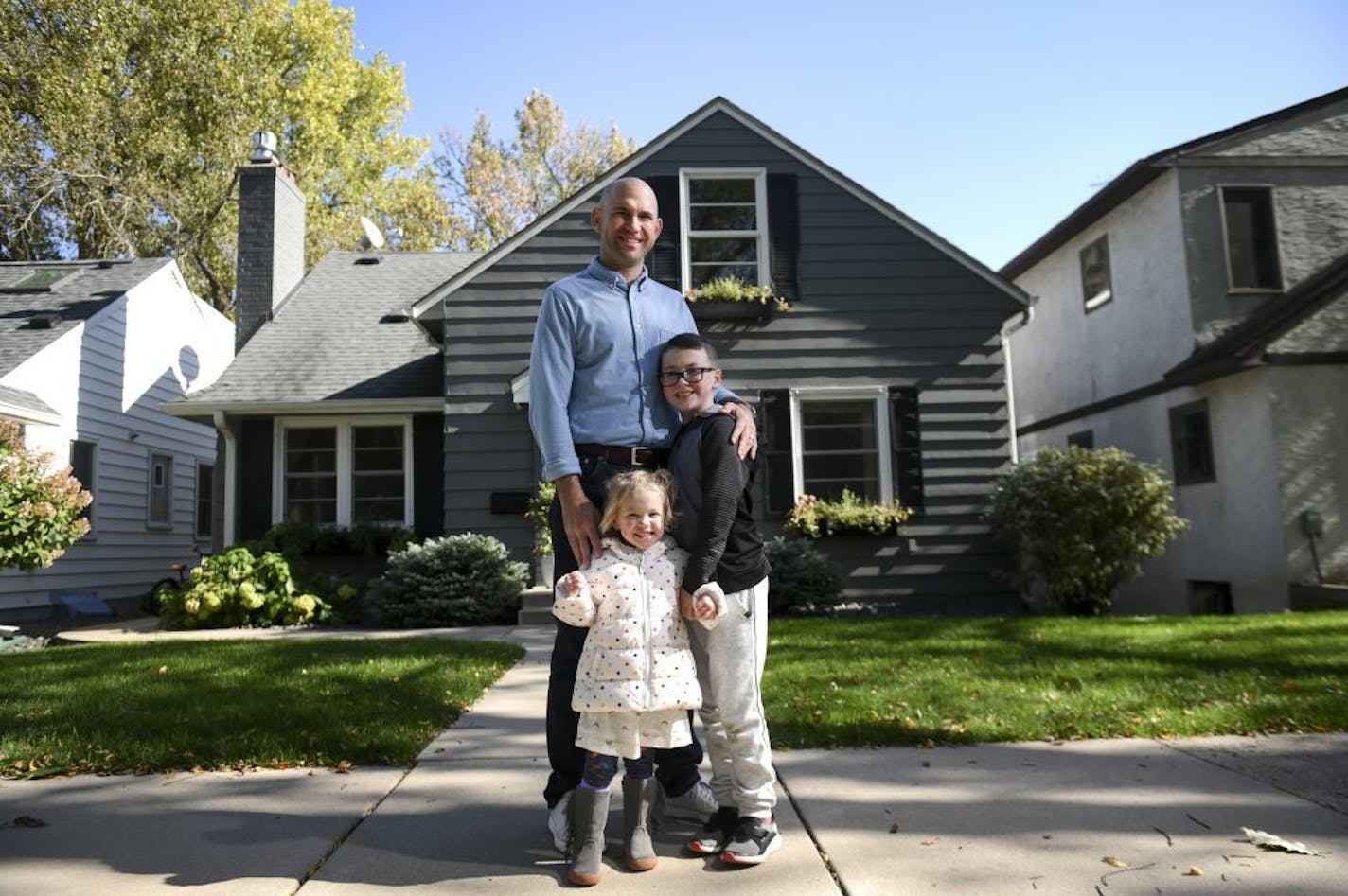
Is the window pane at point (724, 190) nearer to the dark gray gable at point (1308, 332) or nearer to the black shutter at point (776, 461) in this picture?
the black shutter at point (776, 461)

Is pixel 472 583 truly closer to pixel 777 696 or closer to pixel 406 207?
pixel 777 696

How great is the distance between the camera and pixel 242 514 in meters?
11.1

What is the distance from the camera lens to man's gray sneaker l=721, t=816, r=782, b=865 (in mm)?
2428

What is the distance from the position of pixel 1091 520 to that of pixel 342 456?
8.47 metres

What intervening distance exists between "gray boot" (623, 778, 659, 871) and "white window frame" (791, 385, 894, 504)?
7903mm

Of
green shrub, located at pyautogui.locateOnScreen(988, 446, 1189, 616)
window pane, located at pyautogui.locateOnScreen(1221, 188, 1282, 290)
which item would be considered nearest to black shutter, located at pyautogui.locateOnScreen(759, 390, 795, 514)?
green shrub, located at pyautogui.locateOnScreen(988, 446, 1189, 616)

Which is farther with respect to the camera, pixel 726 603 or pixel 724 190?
pixel 724 190

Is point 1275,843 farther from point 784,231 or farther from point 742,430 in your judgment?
point 784,231

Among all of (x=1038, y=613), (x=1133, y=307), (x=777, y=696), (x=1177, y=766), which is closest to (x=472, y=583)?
(x=777, y=696)

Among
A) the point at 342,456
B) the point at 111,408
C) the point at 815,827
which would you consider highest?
the point at 111,408

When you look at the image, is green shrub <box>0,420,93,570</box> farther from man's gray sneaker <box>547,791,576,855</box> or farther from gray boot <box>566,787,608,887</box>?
gray boot <box>566,787,608,887</box>

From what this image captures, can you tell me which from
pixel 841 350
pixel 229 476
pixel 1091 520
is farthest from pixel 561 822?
pixel 229 476

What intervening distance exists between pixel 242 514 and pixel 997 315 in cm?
928

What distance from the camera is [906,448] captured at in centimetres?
1031
